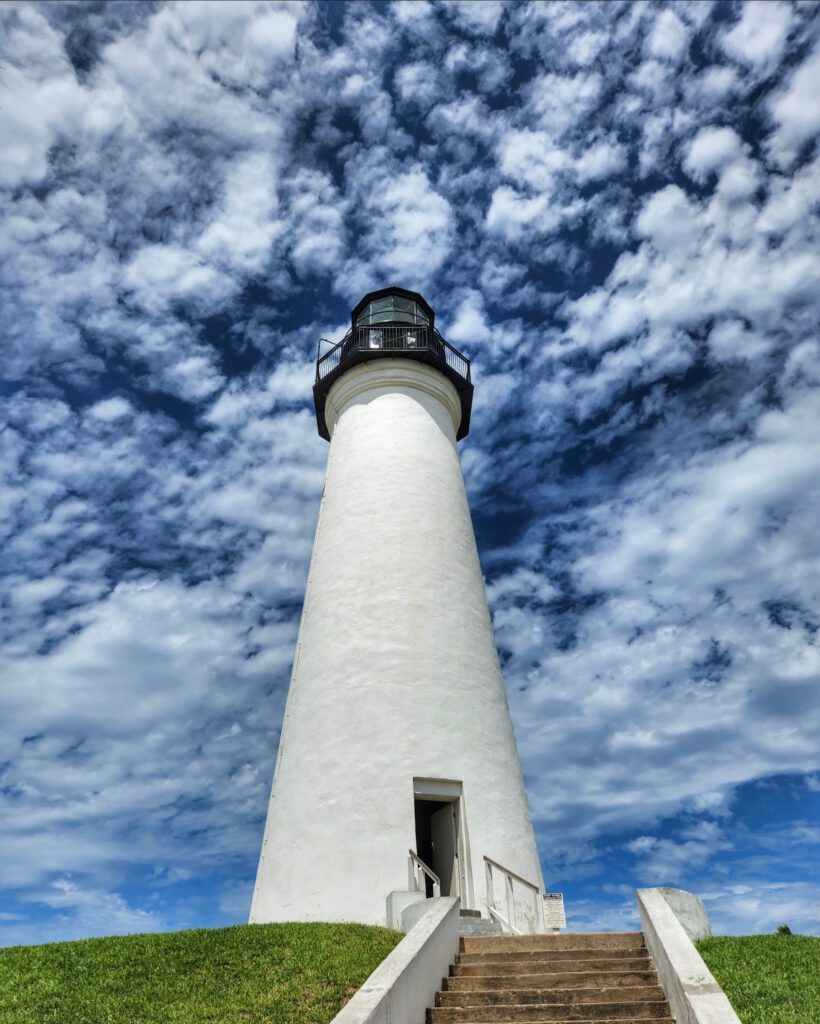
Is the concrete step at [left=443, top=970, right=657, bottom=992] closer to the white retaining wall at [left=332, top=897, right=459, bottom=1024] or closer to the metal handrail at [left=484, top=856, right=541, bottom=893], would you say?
the white retaining wall at [left=332, top=897, right=459, bottom=1024]

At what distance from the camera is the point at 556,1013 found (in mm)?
8594

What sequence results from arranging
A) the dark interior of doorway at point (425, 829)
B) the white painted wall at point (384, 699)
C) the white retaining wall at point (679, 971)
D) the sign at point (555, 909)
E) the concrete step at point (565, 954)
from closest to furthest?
the white retaining wall at point (679, 971) → the concrete step at point (565, 954) → the sign at point (555, 909) → the white painted wall at point (384, 699) → the dark interior of doorway at point (425, 829)

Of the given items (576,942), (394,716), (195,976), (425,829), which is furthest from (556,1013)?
(425,829)

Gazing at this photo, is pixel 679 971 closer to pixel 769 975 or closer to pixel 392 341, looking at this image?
pixel 769 975

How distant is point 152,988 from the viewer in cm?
975

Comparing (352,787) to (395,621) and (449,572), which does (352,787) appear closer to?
(395,621)

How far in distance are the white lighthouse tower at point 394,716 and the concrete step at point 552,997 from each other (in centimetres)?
410

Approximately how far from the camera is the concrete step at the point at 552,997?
8.88 metres

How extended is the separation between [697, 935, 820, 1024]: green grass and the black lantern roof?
14.6 meters

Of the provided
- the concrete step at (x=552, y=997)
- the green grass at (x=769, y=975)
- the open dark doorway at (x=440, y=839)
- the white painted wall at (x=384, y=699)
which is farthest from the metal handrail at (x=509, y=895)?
the concrete step at (x=552, y=997)

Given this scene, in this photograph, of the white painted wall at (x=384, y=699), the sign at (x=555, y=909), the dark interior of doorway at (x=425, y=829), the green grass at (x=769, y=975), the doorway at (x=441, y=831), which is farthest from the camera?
the dark interior of doorway at (x=425, y=829)

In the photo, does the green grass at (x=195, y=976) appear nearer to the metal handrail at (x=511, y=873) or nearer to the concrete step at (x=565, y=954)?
the concrete step at (x=565, y=954)

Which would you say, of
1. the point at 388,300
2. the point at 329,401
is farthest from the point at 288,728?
the point at 388,300

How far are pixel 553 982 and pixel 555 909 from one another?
198 inches
